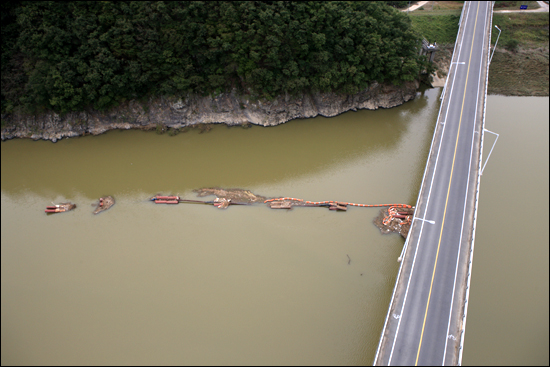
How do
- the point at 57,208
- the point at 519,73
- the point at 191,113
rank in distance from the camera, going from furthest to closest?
the point at 519,73, the point at 191,113, the point at 57,208

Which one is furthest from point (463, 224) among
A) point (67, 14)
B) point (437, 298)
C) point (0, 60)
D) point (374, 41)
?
point (0, 60)

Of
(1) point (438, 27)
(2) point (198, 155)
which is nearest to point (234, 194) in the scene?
(2) point (198, 155)

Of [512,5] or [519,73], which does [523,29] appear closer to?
[512,5]

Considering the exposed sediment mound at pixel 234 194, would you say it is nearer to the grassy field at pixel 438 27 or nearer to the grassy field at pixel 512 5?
the grassy field at pixel 438 27

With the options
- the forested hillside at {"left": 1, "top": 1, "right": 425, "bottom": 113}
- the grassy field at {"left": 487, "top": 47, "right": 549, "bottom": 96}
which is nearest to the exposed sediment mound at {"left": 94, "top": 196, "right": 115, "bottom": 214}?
the forested hillside at {"left": 1, "top": 1, "right": 425, "bottom": 113}

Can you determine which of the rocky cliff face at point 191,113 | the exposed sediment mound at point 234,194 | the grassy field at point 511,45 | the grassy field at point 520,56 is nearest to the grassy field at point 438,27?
the grassy field at point 511,45

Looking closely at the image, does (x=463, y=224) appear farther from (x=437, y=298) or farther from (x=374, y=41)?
(x=374, y=41)

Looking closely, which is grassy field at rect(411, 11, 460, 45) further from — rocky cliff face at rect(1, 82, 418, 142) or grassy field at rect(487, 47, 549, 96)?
rocky cliff face at rect(1, 82, 418, 142)
